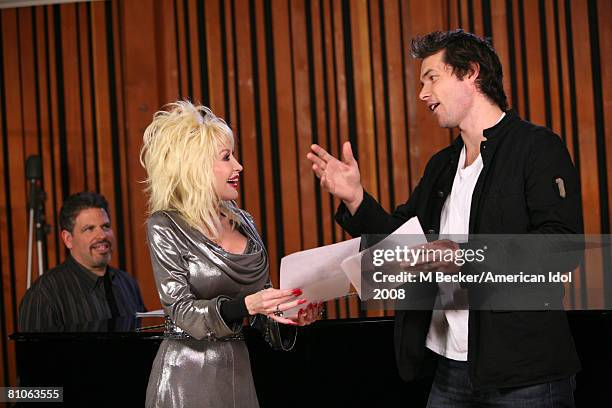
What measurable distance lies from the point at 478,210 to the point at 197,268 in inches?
31.9

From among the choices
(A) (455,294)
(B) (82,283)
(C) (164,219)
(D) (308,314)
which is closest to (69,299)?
(B) (82,283)

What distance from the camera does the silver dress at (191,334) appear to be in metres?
2.32

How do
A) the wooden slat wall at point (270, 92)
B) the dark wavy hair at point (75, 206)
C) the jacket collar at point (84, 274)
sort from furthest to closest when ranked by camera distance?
1. the wooden slat wall at point (270, 92)
2. the dark wavy hair at point (75, 206)
3. the jacket collar at point (84, 274)

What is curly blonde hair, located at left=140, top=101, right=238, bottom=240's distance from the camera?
2.40 m

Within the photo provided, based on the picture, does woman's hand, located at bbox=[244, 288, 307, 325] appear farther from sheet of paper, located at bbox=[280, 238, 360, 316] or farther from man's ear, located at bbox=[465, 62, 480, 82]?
man's ear, located at bbox=[465, 62, 480, 82]

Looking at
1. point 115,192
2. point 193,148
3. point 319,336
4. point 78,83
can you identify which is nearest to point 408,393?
point 319,336

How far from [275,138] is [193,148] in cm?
353

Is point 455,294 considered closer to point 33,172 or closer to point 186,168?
point 186,168

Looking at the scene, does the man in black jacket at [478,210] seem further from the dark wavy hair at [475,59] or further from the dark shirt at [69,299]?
the dark shirt at [69,299]

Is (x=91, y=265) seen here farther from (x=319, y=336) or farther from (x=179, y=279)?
(x=179, y=279)

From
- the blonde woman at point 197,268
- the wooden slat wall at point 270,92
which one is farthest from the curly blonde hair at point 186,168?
the wooden slat wall at point 270,92

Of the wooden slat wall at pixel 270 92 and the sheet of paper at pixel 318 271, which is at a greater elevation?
the wooden slat wall at pixel 270 92

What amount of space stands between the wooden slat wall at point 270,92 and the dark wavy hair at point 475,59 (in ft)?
10.5

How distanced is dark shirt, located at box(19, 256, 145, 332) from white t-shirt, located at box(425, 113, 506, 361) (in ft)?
7.40
